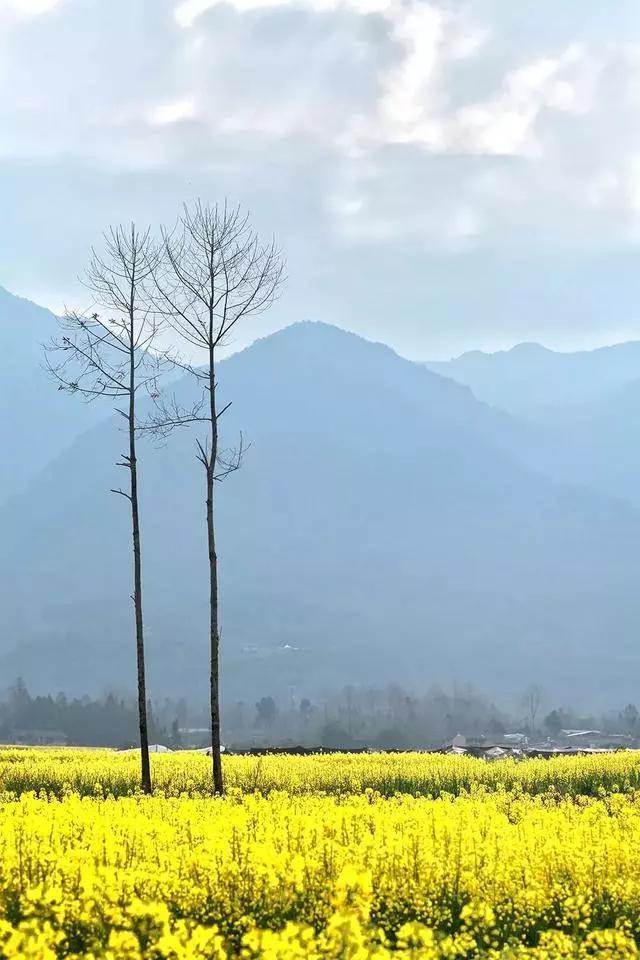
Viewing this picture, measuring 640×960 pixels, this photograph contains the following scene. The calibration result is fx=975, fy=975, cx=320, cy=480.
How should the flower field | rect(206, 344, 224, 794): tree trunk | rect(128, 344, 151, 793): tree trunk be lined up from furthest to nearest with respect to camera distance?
rect(128, 344, 151, 793): tree trunk, rect(206, 344, 224, 794): tree trunk, the flower field

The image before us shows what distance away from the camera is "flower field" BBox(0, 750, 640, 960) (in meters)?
8.73

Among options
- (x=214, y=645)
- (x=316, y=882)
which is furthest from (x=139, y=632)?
(x=316, y=882)

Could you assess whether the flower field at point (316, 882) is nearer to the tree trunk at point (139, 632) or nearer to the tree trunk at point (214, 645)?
the tree trunk at point (214, 645)

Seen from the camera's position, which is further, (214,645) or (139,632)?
(139,632)

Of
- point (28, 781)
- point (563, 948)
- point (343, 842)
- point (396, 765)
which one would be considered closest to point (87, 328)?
point (28, 781)

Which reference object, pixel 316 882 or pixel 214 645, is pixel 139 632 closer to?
pixel 214 645

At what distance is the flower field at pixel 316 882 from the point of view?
28.6ft

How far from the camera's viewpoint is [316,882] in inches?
457

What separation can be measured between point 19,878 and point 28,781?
17.3 m

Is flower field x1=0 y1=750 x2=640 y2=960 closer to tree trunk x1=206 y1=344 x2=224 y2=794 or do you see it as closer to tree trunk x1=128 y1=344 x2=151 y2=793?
tree trunk x1=206 y1=344 x2=224 y2=794

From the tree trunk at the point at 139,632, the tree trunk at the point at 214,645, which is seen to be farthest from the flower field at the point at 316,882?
the tree trunk at the point at 139,632

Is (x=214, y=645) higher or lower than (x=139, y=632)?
lower

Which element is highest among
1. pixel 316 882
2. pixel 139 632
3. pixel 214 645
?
pixel 139 632

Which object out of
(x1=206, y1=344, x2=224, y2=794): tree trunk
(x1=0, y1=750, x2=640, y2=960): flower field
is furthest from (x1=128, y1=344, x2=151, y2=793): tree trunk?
(x1=0, y1=750, x2=640, y2=960): flower field
